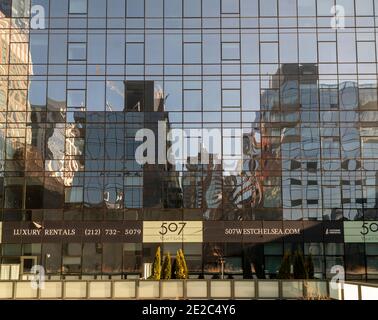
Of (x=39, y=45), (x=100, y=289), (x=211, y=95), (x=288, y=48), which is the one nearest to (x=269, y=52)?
(x=288, y=48)

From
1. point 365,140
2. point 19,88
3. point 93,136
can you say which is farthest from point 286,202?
point 19,88

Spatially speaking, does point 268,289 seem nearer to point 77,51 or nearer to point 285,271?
point 285,271

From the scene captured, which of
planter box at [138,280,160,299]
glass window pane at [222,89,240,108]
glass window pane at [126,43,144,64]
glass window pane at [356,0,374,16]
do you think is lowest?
planter box at [138,280,160,299]

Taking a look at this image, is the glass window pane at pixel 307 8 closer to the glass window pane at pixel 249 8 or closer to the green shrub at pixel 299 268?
the glass window pane at pixel 249 8

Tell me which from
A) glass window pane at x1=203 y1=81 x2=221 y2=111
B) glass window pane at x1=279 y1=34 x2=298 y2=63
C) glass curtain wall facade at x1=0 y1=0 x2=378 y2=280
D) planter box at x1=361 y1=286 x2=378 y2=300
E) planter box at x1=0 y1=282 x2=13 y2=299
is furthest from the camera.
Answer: glass window pane at x1=279 y1=34 x2=298 y2=63

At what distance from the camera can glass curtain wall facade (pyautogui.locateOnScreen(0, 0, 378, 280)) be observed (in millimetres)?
39000

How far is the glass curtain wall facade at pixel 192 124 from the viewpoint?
39000 mm

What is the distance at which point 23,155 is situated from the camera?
131 ft

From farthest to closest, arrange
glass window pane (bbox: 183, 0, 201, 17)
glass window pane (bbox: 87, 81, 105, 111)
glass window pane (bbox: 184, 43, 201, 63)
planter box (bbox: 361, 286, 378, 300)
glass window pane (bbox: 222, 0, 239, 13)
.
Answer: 1. glass window pane (bbox: 222, 0, 239, 13)
2. glass window pane (bbox: 183, 0, 201, 17)
3. glass window pane (bbox: 184, 43, 201, 63)
4. glass window pane (bbox: 87, 81, 105, 111)
5. planter box (bbox: 361, 286, 378, 300)

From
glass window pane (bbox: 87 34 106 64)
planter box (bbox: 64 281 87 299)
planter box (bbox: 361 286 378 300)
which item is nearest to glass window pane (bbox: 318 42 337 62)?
glass window pane (bbox: 87 34 106 64)

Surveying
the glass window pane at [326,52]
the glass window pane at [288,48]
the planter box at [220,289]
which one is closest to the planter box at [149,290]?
the planter box at [220,289]

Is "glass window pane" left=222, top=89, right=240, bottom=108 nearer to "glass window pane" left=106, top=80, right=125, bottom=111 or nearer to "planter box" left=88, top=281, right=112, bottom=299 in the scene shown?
"glass window pane" left=106, top=80, right=125, bottom=111
